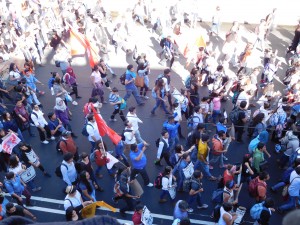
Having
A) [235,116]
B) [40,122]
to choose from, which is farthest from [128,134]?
[235,116]

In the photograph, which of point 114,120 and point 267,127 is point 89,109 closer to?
point 114,120

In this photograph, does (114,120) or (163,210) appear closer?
(163,210)

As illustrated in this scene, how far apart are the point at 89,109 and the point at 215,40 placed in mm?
8121

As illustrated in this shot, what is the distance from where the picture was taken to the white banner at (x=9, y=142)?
9.57 m

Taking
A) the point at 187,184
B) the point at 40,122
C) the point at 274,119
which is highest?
the point at 274,119

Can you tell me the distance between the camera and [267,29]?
15.9 metres

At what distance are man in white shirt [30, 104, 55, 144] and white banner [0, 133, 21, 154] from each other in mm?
938

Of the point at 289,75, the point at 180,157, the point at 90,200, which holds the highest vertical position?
the point at 289,75

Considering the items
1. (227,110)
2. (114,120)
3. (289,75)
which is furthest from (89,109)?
(289,75)

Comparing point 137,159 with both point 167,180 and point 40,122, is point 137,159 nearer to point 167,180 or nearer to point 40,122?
point 167,180

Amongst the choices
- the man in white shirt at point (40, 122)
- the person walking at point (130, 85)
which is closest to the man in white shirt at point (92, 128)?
the man in white shirt at point (40, 122)

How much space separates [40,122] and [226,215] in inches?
225

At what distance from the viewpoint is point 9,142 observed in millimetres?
9664

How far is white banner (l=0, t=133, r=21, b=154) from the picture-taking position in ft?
31.4
